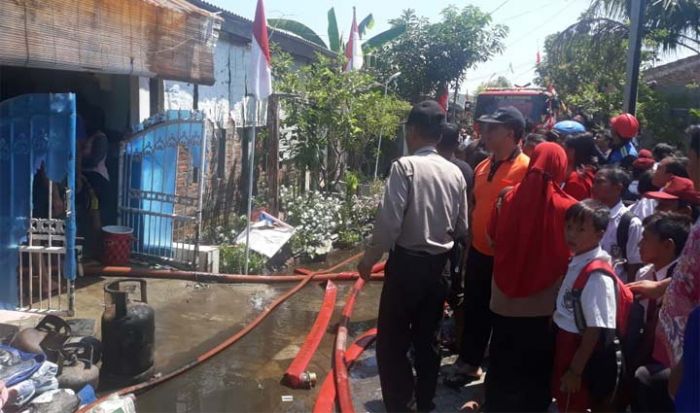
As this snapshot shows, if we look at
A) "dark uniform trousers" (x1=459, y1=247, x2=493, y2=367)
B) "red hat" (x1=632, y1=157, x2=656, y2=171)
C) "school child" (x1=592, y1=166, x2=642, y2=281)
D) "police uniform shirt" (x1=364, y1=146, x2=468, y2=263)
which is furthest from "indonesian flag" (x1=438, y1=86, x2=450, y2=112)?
"police uniform shirt" (x1=364, y1=146, x2=468, y2=263)

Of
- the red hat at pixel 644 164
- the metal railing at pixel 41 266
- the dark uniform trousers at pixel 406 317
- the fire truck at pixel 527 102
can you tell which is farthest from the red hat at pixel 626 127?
the fire truck at pixel 527 102

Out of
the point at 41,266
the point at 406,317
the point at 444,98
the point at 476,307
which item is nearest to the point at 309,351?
the point at 476,307

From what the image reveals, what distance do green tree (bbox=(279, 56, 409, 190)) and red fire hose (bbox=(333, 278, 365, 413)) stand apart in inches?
188

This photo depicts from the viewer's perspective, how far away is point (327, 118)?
10773 mm

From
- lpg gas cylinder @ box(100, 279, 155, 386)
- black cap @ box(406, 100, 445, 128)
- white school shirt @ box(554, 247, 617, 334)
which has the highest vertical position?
black cap @ box(406, 100, 445, 128)

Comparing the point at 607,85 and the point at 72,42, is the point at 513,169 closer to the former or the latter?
the point at 72,42

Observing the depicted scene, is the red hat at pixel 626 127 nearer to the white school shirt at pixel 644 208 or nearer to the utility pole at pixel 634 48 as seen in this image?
the white school shirt at pixel 644 208

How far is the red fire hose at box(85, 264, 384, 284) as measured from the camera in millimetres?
7141

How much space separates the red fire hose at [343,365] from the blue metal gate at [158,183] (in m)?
2.39

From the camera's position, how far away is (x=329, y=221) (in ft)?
32.2

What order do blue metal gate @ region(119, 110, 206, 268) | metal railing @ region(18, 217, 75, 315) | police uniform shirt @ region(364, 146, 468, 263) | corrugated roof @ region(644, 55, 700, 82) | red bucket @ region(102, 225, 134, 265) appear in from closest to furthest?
police uniform shirt @ region(364, 146, 468, 263)
metal railing @ region(18, 217, 75, 315)
red bucket @ region(102, 225, 134, 265)
blue metal gate @ region(119, 110, 206, 268)
corrugated roof @ region(644, 55, 700, 82)

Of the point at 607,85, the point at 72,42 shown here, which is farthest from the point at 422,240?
the point at 607,85

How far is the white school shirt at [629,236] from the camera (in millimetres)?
3789

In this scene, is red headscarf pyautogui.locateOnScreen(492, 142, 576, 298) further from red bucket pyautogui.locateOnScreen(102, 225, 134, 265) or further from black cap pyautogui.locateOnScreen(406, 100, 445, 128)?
red bucket pyautogui.locateOnScreen(102, 225, 134, 265)
